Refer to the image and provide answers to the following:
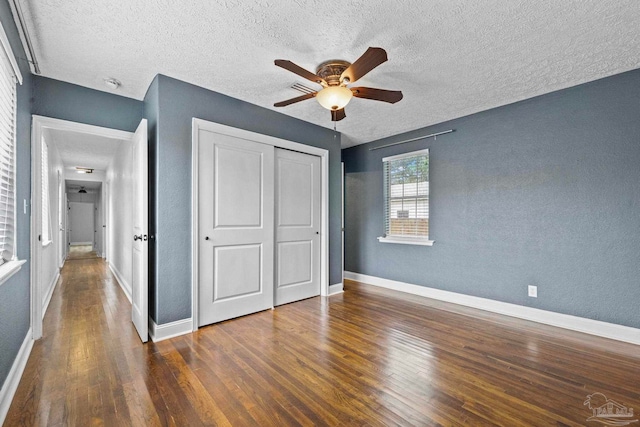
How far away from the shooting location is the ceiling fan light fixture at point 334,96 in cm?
236

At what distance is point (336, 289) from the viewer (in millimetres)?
4449

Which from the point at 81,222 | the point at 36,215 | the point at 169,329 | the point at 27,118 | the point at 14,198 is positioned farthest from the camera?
the point at 81,222

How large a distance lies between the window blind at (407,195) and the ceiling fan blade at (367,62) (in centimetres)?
245

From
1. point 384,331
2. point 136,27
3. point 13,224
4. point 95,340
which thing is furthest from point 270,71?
point 95,340

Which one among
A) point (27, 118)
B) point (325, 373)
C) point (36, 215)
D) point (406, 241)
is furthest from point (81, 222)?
point (325, 373)

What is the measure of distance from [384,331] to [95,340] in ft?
9.06

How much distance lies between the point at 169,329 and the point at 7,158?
183cm

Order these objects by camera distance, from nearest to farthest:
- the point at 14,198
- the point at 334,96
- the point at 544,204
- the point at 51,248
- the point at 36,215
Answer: the point at 14,198 → the point at 334,96 → the point at 36,215 → the point at 544,204 → the point at 51,248

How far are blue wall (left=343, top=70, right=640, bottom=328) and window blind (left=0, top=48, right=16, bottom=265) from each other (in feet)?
14.2

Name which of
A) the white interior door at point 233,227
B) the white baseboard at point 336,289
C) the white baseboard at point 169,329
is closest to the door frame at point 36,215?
the white baseboard at point 169,329

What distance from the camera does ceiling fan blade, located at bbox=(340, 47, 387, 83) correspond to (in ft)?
6.18

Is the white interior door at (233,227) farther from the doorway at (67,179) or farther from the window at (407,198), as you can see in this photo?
the window at (407,198)

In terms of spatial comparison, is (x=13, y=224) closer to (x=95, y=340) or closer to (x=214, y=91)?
(x=95, y=340)

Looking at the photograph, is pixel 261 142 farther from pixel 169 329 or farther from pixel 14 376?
pixel 14 376
